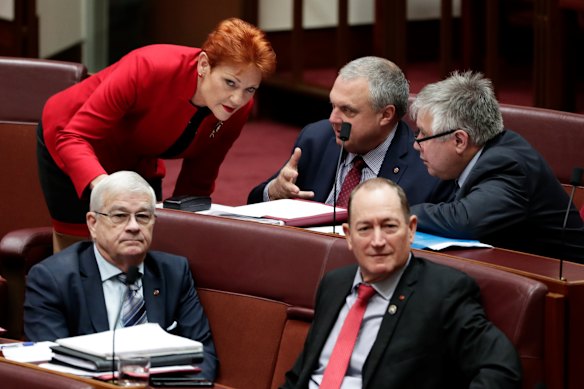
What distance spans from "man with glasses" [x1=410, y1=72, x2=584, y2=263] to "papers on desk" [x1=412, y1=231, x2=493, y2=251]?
0.03 meters

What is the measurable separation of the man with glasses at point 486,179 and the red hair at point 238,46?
0.41 m

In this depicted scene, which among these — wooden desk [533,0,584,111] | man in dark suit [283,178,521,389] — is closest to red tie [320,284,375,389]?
man in dark suit [283,178,521,389]

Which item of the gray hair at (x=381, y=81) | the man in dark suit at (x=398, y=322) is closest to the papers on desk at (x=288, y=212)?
the gray hair at (x=381, y=81)

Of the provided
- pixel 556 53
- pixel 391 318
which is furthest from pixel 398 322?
pixel 556 53

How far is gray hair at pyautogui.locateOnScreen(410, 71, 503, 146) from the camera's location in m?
2.82

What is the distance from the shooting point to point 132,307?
9.00ft

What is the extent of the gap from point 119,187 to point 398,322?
28.9 inches

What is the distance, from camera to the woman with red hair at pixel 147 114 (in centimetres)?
308

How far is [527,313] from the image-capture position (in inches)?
90.4

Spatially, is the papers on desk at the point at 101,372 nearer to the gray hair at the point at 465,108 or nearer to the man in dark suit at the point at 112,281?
the man in dark suit at the point at 112,281

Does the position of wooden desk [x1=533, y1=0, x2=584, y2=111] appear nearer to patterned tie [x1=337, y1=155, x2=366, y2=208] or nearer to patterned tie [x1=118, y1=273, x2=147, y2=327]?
patterned tie [x1=337, y1=155, x2=366, y2=208]

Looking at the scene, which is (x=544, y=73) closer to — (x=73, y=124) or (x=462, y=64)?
(x=462, y=64)

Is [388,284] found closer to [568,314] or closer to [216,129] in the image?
[568,314]

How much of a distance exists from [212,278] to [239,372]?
0.72 feet
